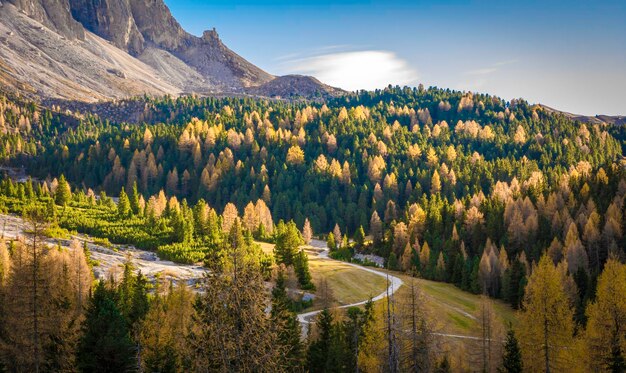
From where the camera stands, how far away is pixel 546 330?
51.6 meters

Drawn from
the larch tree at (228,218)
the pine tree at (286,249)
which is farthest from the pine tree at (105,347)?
the larch tree at (228,218)

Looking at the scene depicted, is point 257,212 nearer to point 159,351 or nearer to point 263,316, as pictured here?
point 159,351

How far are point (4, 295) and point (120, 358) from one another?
59.3 ft

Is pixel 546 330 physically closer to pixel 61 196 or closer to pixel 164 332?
pixel 164 332

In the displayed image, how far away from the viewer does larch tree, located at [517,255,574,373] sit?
52375 millimetres

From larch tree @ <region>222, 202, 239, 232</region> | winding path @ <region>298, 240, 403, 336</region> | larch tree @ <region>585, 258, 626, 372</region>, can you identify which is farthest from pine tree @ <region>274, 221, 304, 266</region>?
larch tree @ <region>585, 258, 626, 372</region>

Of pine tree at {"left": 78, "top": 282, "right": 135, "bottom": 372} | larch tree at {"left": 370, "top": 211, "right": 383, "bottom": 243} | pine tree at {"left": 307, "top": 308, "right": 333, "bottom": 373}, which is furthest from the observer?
larch tree at {"left": 370, "top": 211, "right": 383, "bottom": 243}

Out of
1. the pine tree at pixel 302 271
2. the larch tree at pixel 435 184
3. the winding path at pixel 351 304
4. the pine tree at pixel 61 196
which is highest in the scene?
the larch tree at pixel 435 184

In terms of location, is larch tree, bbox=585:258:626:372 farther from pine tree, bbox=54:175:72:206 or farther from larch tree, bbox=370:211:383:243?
pine tree, bbox=54:175:72:206

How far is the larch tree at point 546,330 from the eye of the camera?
172 feet

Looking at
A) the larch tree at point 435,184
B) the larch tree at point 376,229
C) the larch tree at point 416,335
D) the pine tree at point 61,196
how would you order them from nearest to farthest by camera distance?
the larch tree at point 416,335
the pine tree at point 61,196
the larch tree at point 376,229
the larch tree at point 435,184

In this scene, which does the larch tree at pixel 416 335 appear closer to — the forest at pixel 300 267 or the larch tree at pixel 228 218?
the forest at pixel 300 267

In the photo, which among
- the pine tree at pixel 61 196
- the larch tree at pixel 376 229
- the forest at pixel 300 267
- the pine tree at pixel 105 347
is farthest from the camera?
the larch tree at pixel 376 229

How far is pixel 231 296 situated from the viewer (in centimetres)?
2206
